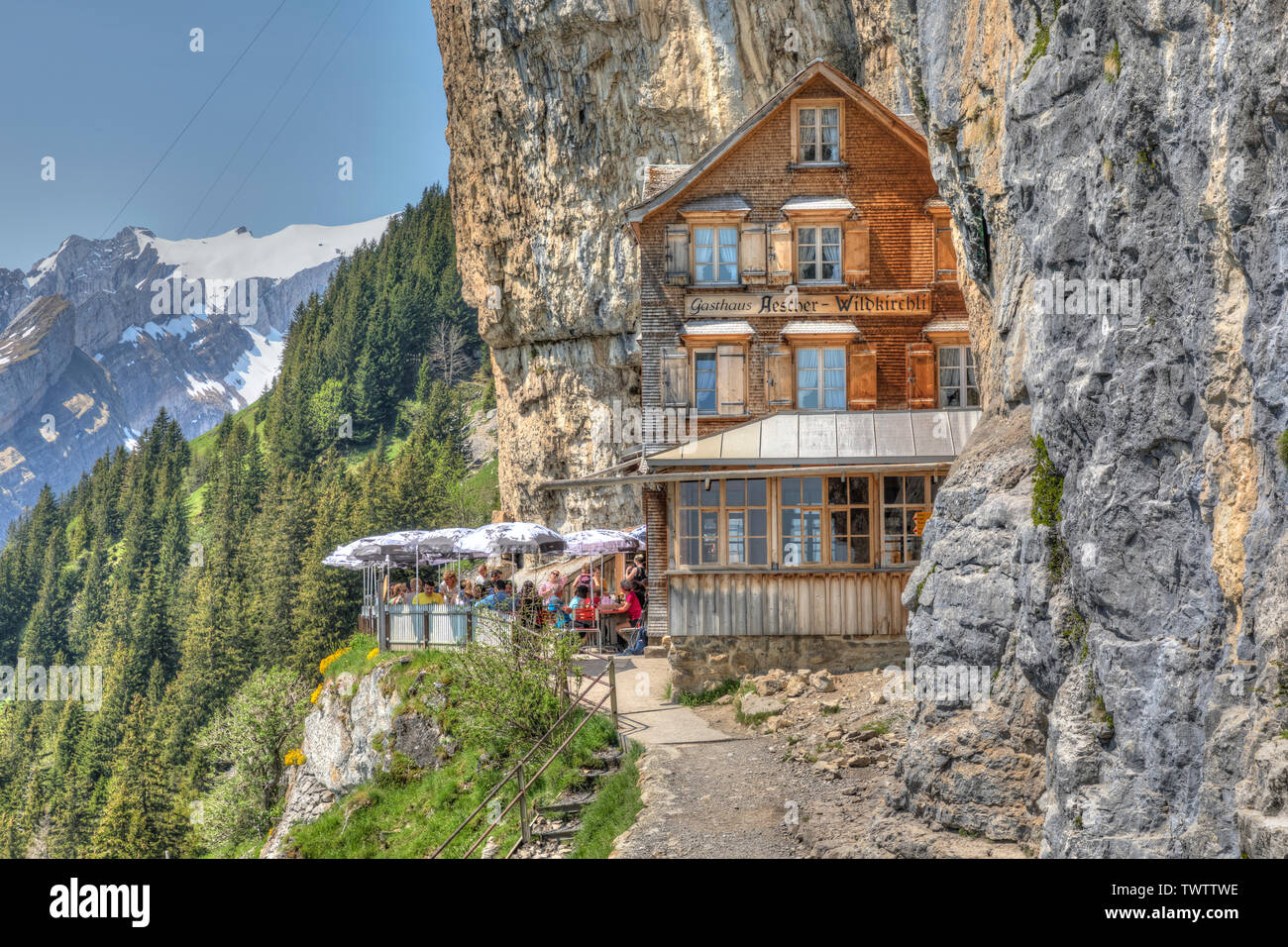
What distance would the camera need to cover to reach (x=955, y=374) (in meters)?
26.7

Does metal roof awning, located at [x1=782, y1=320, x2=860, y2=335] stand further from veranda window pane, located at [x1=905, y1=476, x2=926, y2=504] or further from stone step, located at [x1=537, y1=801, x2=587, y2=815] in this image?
stone step, located at [x1=537, y1=801, x2=587, y2=815]

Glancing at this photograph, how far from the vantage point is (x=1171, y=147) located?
35.2 ft

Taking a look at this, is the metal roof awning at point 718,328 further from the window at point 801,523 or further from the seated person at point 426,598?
the seated person at point 426,598

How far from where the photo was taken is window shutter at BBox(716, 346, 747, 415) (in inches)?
1037

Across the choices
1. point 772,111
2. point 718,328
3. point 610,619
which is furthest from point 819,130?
point 610,619

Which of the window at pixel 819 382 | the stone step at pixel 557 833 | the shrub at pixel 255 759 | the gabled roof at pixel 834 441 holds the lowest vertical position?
the shrub at pixel 255 759

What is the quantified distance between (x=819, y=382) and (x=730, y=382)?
1974 mm

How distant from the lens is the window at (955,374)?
26.5 m

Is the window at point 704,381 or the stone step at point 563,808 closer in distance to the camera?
the stone step at point 563,808

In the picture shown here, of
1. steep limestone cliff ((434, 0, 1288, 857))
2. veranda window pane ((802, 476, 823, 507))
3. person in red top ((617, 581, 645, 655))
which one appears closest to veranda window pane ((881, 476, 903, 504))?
veranda window pane ((802, 476, 823, 507))

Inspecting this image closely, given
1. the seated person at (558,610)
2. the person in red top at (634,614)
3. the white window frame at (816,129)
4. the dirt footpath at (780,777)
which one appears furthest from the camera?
the white window frame at (816,129)

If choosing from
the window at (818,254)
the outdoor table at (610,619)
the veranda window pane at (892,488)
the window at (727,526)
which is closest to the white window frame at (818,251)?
the window at (818,254)

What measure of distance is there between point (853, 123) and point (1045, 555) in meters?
15.9

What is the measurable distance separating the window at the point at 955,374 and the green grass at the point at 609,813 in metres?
12.2
